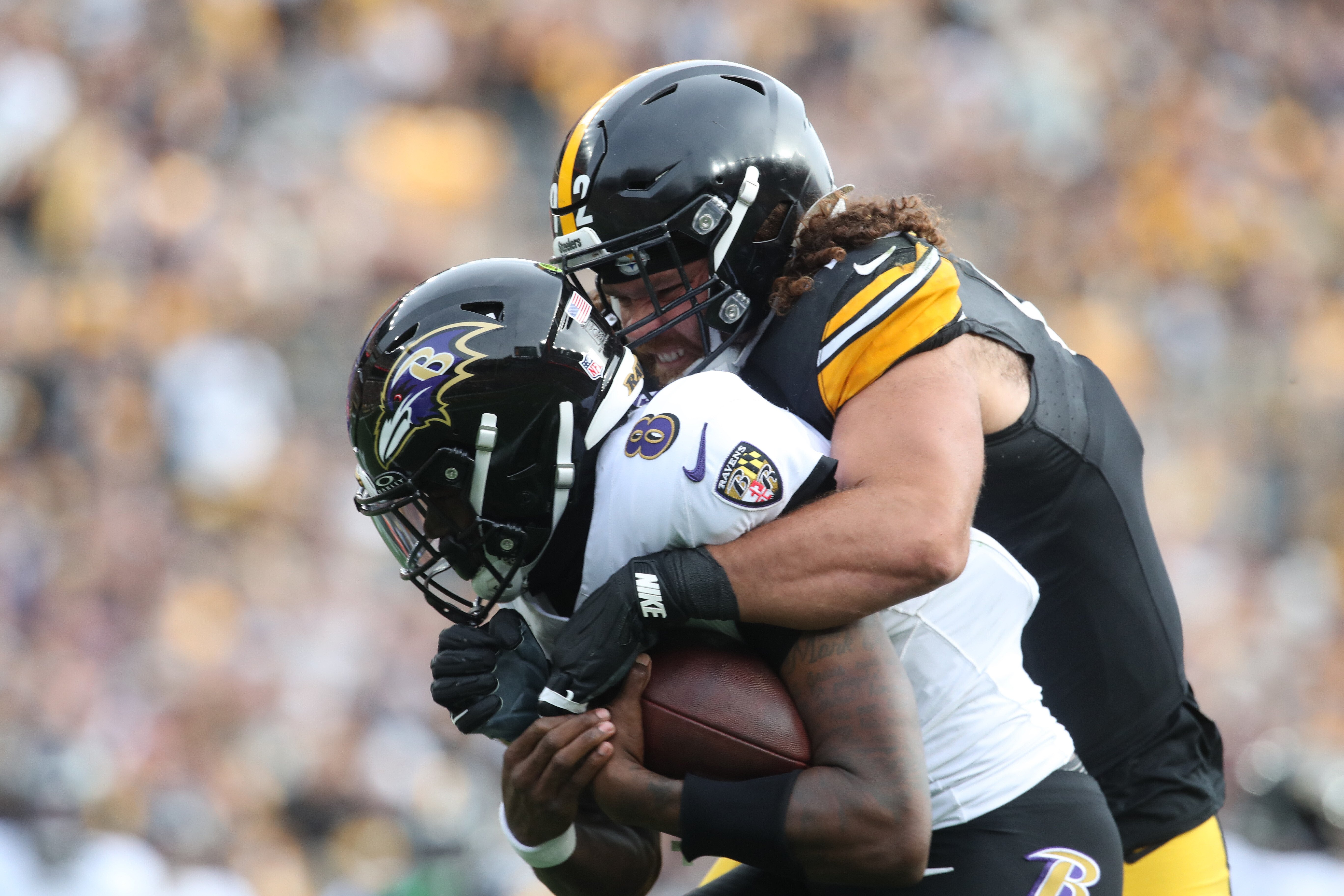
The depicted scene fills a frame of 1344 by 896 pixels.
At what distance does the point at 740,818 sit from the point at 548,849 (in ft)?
2.05

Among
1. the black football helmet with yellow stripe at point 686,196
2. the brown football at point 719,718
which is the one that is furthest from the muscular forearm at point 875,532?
the black football helmet with yellow stripe at point 686,196

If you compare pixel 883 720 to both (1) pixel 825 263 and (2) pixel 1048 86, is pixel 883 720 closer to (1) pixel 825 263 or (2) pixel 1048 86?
(1) pixel 825 263

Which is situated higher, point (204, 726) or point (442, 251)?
point (442, 251)

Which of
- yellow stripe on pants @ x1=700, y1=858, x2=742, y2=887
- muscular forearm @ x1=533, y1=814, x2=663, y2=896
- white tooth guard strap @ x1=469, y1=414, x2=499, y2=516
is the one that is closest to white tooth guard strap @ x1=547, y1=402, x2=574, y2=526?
white tooth guard strap @ x1=469, y1=414, x2=499, y2=516

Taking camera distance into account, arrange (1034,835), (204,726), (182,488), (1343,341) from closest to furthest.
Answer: (1034,835) < (204,726) < (182,488) < (1343,341)

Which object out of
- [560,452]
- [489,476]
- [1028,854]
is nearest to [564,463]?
[560,452]

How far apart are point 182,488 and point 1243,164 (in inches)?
315

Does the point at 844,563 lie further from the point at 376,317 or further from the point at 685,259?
the point at 376,317

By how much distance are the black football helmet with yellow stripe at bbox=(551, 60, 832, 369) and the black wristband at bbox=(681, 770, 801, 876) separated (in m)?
0.91

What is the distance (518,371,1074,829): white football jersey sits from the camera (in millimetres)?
2238

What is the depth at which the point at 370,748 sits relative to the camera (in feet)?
21.3

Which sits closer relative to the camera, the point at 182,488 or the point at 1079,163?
the point at 182,488

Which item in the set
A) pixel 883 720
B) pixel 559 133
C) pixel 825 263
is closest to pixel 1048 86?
pixel 559 133

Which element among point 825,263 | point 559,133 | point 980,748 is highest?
point 559,133
